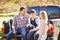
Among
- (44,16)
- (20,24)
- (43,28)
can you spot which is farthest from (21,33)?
(44,16)

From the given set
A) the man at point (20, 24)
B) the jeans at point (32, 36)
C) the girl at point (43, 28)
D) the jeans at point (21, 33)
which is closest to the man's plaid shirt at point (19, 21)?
the man at point (20, 24)

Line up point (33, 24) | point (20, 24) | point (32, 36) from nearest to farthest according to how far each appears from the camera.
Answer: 1. point (32, 36)
2. point (33, 24)
3. point (20, 24)

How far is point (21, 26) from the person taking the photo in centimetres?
729

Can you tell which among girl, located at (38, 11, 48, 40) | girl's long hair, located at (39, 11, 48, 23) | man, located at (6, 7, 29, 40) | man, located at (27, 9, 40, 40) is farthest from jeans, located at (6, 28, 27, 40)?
girl's long hair, located at (39, 11, 48, 23)

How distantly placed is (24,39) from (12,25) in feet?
2.01

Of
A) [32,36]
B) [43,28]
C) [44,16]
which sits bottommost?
[32,36]

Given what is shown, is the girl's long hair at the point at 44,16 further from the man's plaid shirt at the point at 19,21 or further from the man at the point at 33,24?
the man's plaid shirt at the point at 19,21

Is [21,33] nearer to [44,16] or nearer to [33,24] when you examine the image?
[33,24]

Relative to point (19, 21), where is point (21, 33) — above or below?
below

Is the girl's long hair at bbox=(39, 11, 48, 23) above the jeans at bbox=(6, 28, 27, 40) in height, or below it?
above

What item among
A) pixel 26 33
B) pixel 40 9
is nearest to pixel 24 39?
pixel 26 33

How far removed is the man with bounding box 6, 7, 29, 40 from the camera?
23.5 feet

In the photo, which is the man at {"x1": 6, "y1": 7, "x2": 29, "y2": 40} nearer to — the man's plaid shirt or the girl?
the man's plaid shirt

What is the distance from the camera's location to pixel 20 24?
23.9ft
